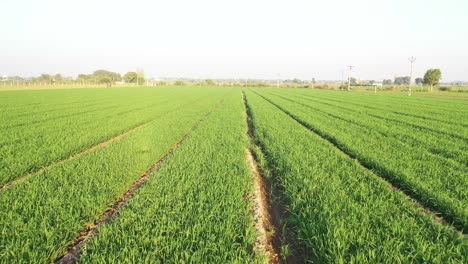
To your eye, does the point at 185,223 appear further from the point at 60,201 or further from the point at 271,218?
the point at 60,201

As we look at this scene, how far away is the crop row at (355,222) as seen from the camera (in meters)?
3.57

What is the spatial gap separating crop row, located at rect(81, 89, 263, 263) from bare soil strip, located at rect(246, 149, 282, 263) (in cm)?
25

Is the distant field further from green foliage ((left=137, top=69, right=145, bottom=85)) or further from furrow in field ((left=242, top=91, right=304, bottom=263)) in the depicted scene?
green foliage ((left=137, top=69, right=145, bottom=85))

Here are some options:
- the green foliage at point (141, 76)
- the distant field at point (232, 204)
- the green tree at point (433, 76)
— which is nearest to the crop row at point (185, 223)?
the distant field at point (232, 204)

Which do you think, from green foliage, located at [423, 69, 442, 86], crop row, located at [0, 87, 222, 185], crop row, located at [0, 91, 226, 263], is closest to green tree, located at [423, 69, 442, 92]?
green foliage, located at [423, 69, 442, 86]

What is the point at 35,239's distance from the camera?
3752 millimetres

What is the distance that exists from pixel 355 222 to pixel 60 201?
16.6 feet

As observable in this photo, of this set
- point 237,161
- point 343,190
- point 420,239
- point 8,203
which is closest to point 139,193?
point 8,203

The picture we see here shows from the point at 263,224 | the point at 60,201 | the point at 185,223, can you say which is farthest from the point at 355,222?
the point at 60,201

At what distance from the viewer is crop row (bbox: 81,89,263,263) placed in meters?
3.45

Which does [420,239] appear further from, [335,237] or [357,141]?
[357,141]

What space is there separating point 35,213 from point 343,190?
18.2 ft

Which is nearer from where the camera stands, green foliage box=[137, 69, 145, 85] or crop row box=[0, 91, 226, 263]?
crop row box=[0, 91, 226, 263]

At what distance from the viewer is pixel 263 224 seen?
502 cm
